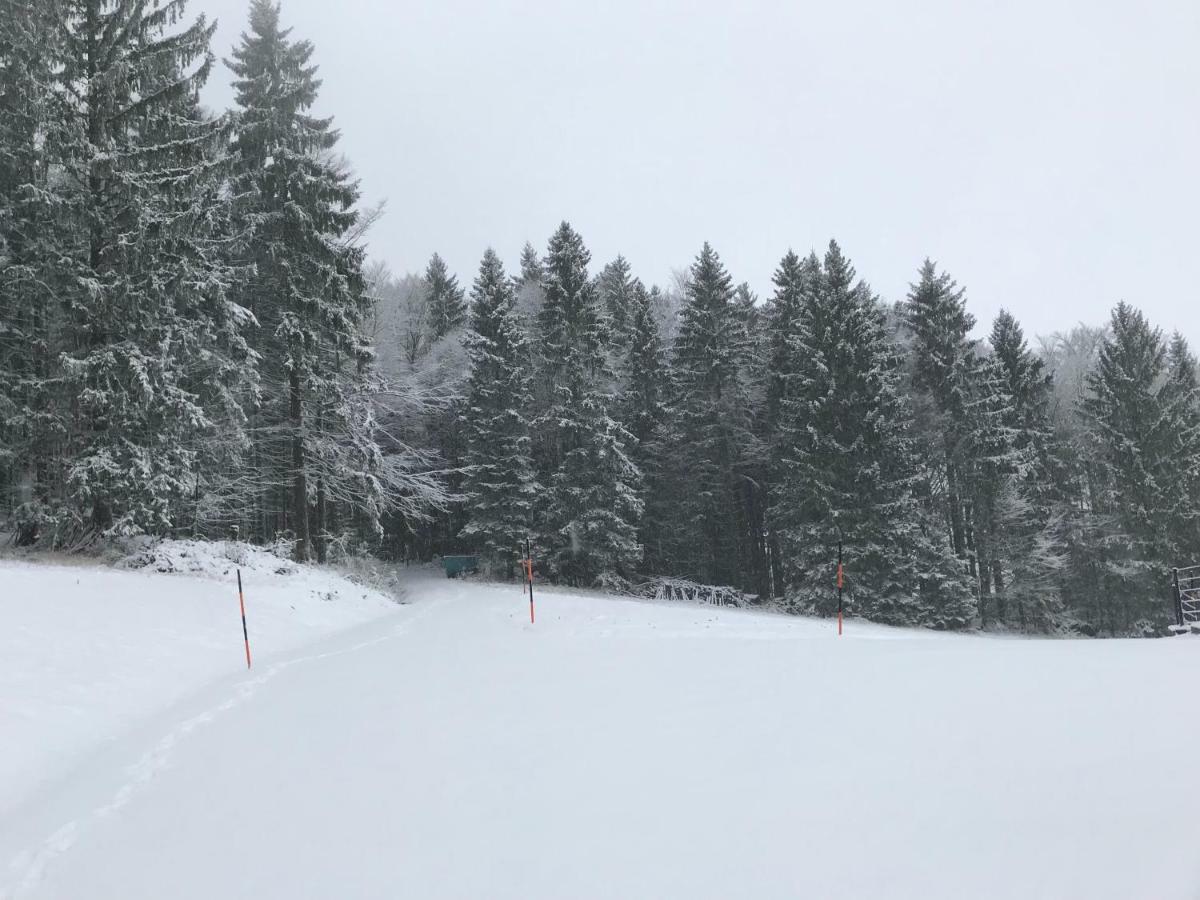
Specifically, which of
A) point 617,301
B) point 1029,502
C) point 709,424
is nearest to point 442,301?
point 617,301

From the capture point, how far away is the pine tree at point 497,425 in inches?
1121

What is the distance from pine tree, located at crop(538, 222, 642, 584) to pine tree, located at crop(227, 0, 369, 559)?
8.59m

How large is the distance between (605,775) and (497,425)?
2540 centimetres

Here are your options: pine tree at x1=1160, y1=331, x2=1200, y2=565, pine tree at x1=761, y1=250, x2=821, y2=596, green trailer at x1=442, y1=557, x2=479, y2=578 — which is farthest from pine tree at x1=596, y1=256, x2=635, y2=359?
pine tree at x1=1160, y1=331, x2=1200, y2=565

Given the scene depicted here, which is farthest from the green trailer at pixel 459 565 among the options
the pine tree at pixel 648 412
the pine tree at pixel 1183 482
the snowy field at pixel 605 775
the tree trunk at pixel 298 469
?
the pine tree at pixel 1183 482

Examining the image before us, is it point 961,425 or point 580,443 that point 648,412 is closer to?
point 580,443

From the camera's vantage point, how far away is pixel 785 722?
5.20m

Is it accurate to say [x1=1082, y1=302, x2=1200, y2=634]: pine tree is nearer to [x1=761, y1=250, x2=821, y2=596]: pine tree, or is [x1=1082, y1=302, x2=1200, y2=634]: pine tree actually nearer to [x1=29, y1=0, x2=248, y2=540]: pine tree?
[x1=761, y1=250, x2=821, y2=596]: pine tree

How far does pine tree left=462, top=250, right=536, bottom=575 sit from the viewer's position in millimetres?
28484

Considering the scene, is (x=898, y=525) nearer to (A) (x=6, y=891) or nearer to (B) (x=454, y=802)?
(B) (x=454, y=802)

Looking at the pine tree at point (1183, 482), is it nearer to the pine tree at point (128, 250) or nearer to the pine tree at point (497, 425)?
the pine tree at point (497, 425)

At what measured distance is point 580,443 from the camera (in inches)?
1115

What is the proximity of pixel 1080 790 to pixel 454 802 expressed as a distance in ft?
11.4

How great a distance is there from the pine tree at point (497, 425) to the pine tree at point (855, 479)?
11008mm
